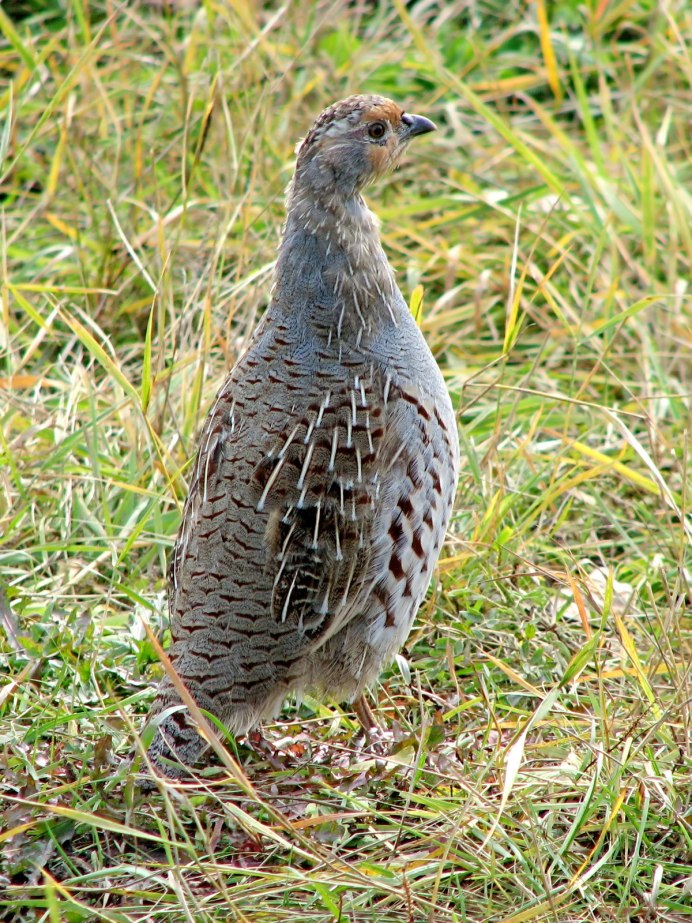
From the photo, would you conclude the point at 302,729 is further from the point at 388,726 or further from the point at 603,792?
the point at 603,792

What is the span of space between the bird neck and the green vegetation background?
0.56m

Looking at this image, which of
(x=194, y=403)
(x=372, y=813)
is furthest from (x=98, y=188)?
(x=372, y=813)

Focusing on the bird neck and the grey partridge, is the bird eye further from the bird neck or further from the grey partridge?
the bird neck

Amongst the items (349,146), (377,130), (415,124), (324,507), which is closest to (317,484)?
(324,507)

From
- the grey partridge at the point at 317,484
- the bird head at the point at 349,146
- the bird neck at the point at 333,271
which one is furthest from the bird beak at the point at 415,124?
the bird neck at the point at 333,271

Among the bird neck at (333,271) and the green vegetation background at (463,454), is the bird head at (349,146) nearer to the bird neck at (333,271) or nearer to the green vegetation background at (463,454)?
the bird neck at (333,271)

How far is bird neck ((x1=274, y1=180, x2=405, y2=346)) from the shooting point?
3.59 m

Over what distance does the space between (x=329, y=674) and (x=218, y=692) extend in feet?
1.19

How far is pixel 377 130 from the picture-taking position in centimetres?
382

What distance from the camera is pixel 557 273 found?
566 centimetres

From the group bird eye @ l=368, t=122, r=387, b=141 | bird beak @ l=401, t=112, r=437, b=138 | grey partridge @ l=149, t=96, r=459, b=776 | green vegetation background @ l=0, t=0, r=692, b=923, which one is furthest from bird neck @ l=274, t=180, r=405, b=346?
green vegetation background @ l=0, t=0, r=692, b=923

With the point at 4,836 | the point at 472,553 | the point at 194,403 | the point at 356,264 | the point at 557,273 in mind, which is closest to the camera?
the point at 4,836

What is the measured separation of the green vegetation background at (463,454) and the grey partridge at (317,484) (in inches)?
11.7

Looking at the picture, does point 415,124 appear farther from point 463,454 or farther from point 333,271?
point 463,454
